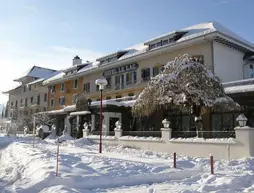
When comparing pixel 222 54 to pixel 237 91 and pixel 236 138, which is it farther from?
pixel 236 138

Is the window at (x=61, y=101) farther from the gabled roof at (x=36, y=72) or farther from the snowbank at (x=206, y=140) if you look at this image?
the snowbank at (x=206, y=140)

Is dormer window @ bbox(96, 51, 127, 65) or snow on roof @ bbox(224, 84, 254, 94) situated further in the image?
dormer window @ bbox(96, 51, 127, 65)

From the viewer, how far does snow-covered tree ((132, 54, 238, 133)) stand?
19.0 meters

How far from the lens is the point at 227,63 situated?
29.6m

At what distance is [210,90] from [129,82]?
1925cm

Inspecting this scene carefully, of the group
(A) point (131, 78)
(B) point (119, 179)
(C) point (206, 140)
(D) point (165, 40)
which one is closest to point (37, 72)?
(A) point (131, 78)

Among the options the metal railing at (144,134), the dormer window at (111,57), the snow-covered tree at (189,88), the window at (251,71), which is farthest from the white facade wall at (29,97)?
the snow-covered tree at (189,88)

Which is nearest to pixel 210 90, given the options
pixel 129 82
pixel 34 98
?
pixel 129 82

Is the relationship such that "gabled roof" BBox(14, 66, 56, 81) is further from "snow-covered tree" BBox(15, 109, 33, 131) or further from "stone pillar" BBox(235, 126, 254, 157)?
"stone pillar" BBox(235, 126, 254, 157)

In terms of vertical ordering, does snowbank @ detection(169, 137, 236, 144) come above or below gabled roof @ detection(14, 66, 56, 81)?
below

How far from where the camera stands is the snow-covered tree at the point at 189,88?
18984 mm

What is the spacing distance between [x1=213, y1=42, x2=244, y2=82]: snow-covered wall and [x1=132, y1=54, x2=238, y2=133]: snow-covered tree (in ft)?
30.0

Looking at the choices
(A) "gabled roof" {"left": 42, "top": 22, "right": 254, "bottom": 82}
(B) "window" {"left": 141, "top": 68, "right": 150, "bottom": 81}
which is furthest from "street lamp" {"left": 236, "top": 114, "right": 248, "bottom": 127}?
(B) "window" {"left": 141, "top": 68, "right": 150, "bottom": 81}

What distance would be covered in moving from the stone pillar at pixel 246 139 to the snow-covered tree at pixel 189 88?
3511 millimetres
